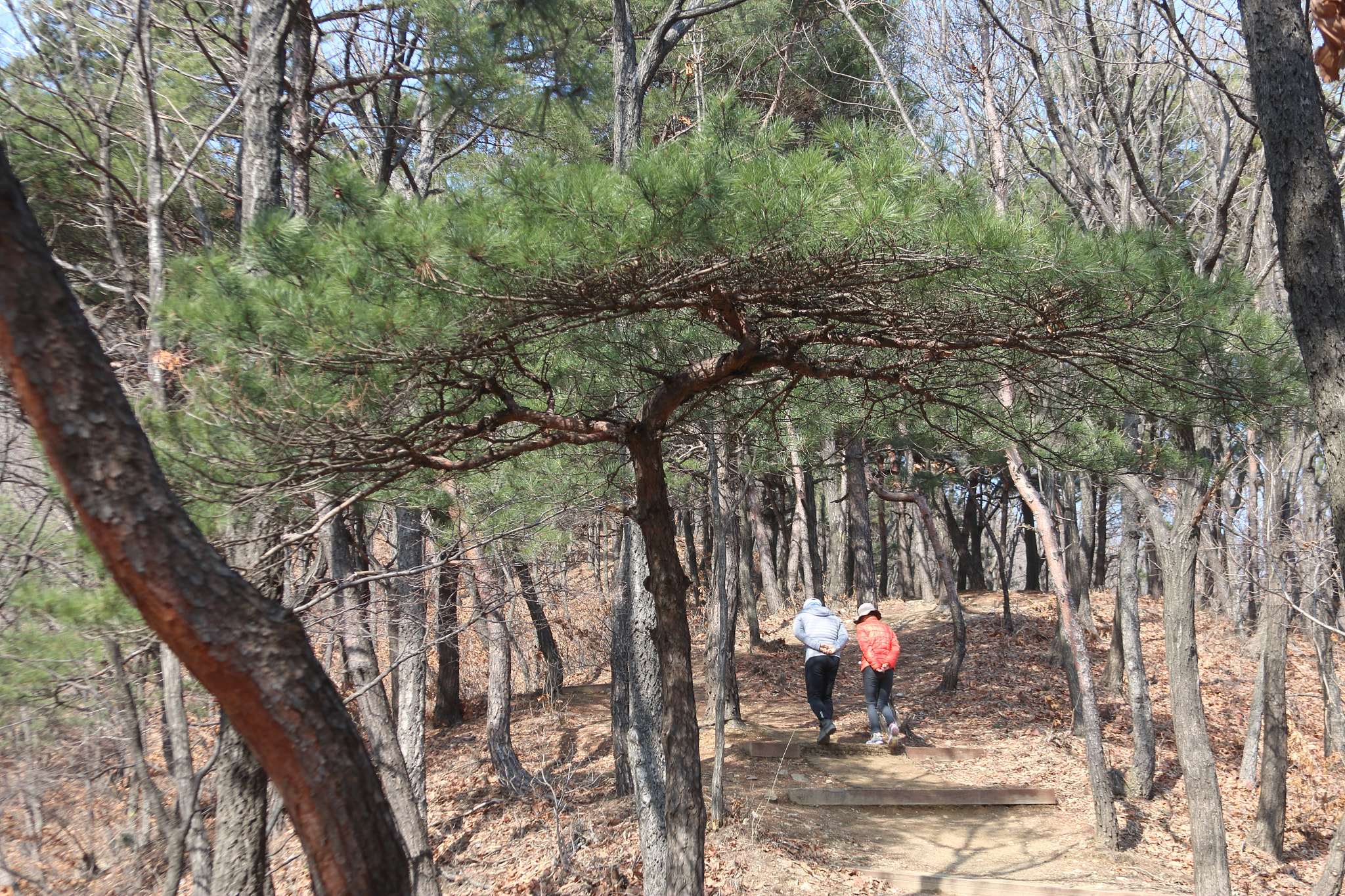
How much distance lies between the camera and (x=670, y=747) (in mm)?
4617

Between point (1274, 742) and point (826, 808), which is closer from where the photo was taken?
point (1274, 742)

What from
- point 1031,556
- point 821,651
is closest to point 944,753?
point 821,651

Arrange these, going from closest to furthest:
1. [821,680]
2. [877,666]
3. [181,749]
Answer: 1. [181,749]
2. [877,666]
3. [821,680]

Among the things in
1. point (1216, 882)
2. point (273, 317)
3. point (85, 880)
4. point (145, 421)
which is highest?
point (273, 317)

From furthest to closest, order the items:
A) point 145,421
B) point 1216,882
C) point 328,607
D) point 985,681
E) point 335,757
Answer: point 985,681 < point 328,607 < point 1216,882 < point 145,421 < point 335,757

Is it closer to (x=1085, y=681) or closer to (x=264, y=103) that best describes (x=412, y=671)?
(x=264, y=103)

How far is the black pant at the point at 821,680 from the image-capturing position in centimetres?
874

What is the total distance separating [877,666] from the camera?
28.3 feet

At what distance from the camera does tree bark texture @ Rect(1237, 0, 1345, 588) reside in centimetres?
326

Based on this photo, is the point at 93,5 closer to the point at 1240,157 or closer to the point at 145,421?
the point at 145,421

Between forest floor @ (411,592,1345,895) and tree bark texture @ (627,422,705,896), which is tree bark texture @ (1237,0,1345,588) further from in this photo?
forest floor @ (411,592,1345,895)

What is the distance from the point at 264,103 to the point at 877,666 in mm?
7251

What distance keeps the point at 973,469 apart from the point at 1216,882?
12.5 m

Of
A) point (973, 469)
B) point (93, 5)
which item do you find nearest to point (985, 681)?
point (973, 469)
